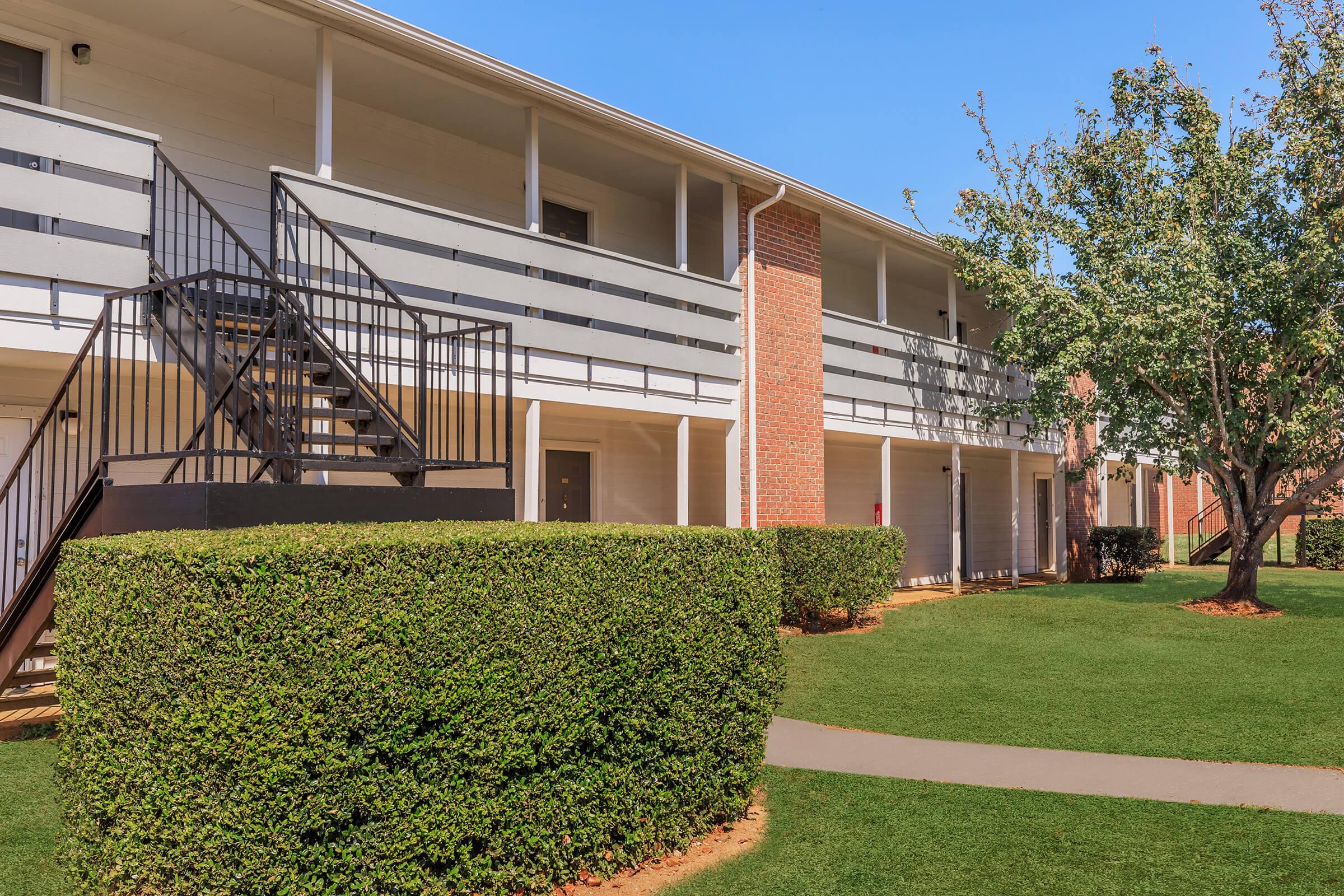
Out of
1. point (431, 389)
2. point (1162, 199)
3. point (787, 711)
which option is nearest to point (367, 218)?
point (431, 389)

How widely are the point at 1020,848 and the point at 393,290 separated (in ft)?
24.0

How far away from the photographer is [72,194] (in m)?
7.12

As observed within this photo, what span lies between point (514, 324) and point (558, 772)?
6.45 metres

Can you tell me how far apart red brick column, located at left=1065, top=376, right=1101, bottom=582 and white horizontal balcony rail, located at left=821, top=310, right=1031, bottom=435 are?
266cm

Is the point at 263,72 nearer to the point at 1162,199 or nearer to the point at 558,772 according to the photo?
the point at 558,772

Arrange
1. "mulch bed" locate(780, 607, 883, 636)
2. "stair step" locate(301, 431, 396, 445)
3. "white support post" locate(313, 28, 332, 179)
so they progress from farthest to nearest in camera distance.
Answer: "mulch bed" locate(780, 607, 883, 636), "white support post" locate(313, 28, 332, 179), "stair step" locate(301, 431, 396, 445)

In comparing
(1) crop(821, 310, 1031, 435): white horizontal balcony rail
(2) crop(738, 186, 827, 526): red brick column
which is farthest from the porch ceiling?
(1) crop(821, 310, 1031, 435): white horizontal balcony rail

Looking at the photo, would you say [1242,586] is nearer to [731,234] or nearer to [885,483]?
[885,483]

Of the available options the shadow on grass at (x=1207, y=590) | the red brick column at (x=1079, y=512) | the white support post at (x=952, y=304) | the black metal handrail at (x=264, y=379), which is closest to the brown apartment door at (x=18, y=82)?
the black metal handrail at (x=264, y=379)

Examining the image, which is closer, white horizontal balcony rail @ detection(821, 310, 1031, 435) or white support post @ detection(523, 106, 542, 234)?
white support post @ detection(523, 106, 542, 234)

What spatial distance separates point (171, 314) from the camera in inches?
291

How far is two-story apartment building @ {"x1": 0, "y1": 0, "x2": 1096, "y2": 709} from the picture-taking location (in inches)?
278

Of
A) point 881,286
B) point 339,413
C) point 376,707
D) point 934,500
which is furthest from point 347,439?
point 934,500

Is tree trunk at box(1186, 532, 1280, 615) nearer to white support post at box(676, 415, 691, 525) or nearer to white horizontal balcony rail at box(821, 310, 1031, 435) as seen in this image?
white horizontal balcony rail at box(821, 310, 1031, 435)
